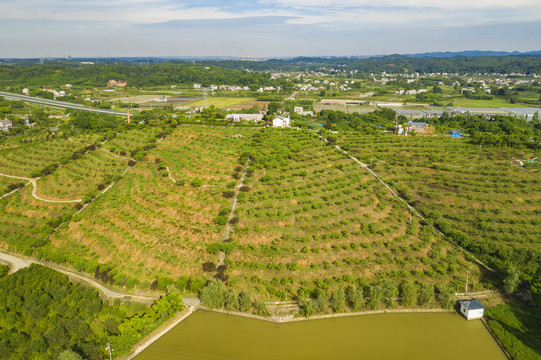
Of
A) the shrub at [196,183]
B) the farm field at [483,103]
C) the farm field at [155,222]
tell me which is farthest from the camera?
the farm field at [483,103]

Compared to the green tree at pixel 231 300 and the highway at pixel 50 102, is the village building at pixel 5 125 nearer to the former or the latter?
the highway at pixel 50 102

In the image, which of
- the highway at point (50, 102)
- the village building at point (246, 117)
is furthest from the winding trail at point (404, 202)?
the highway at point (50, 102)

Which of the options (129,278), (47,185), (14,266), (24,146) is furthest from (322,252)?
(24,146)

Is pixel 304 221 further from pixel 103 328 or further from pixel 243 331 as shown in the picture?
pixel 103 328

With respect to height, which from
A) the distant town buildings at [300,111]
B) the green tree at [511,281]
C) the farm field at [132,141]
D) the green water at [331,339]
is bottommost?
the green water at [331,339]

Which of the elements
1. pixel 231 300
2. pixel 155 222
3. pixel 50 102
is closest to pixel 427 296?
pixel 231 300
